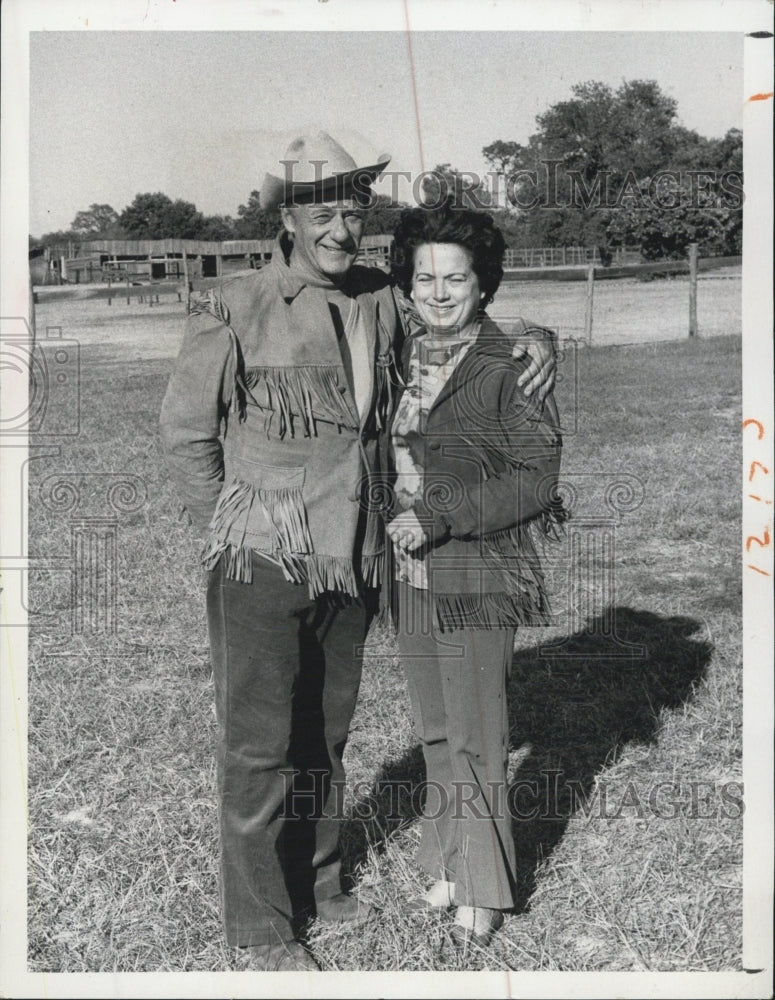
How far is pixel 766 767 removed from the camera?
3.27m

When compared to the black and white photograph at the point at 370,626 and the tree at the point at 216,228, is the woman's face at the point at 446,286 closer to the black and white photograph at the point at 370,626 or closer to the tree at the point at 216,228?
the black and white photograph at the point at 370,626

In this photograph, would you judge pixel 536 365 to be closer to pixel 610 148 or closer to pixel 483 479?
pixel 483 479

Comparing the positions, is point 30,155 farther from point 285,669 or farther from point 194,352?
point 285,669

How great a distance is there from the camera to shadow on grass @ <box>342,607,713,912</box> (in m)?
3.97

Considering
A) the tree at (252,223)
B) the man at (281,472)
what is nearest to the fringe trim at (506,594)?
the man at (281,472)

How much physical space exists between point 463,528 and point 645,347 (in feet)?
35.7

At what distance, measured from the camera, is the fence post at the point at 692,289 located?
45.3 ft

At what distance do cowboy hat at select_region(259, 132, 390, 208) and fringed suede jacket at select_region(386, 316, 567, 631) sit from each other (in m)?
0.44

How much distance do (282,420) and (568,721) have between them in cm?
228

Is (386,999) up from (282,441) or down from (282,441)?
down

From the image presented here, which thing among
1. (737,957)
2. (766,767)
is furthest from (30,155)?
(737,957)

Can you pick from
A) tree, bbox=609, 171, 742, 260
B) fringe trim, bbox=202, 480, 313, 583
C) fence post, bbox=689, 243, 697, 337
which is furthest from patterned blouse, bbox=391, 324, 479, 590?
fence post, bbox=689, 243, 697, 337

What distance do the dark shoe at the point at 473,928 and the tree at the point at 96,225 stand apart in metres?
4.72

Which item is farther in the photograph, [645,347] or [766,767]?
[645,347]
